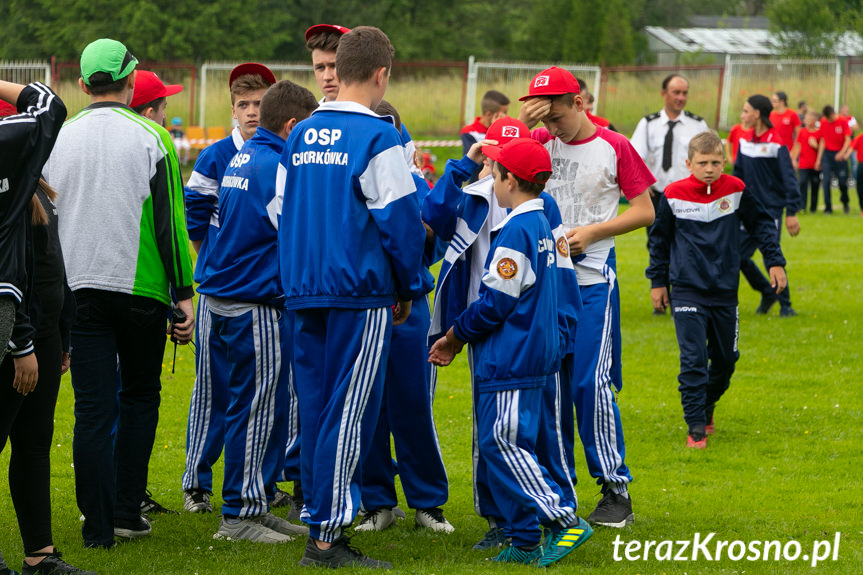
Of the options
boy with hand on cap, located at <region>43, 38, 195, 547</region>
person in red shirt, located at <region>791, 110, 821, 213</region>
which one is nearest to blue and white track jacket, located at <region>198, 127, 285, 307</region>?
boy with hand on cap, located at <region>43, 38, 195, 547</region>

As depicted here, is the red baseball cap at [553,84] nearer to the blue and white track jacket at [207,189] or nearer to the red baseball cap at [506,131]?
the red baseball cap at [506,131]

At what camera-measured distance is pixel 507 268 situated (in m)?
4.84

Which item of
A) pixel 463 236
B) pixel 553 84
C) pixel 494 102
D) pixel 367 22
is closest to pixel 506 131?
pixel 463 236

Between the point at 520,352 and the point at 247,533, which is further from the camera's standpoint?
the point at 247,533

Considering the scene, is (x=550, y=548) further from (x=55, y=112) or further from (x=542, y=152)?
(x=55, y=112)

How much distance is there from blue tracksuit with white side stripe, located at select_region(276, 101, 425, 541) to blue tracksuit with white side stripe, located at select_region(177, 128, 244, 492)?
115 centimetres

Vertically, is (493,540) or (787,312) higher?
(787,312)

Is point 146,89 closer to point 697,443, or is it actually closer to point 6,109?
point 6,109

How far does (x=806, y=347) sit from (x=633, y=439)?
3849 millimetres

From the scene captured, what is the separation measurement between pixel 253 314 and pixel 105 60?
4.61ft

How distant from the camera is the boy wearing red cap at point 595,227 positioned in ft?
18.7

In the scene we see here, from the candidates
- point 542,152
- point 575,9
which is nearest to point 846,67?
point 575,9

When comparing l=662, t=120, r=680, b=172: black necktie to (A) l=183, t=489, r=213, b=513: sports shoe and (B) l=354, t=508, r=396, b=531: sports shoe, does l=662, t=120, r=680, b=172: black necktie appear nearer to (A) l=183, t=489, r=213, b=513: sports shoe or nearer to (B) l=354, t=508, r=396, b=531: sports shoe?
(B) l=354, t=508, r=396, b=531: sports shoe

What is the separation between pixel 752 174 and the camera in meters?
12.7
